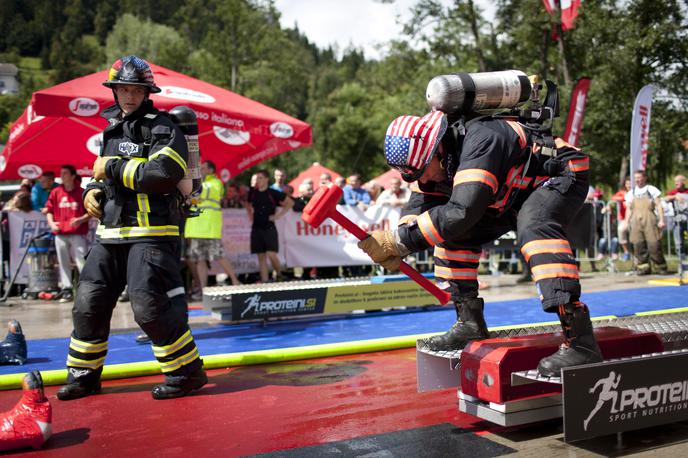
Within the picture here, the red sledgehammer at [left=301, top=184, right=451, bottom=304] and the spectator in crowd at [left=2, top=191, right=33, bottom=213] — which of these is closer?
the red sledgehammer at [left=301, top=184, right=451, bottom=304]

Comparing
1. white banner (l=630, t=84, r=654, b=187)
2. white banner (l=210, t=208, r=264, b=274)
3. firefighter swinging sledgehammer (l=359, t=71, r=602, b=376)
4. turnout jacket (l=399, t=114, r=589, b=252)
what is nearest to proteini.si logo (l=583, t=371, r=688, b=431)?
firefighter swinging sledgehammer (l=359, t=71, r=602, b=376)

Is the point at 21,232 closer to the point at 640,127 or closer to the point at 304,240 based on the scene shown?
the point at 304,240

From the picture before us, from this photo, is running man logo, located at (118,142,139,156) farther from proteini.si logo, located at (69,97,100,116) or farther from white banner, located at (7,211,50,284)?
white banner, located at (7,211,50,284)

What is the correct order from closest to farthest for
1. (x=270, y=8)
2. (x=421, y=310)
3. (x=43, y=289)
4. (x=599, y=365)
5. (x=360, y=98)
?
(x=599, y=365) < (x=421, y=310) < (x=43, y=289) < (x=270, y=8) < (x=360, y=98)

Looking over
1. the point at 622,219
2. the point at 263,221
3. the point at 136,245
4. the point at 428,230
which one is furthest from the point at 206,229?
the point at 622,219

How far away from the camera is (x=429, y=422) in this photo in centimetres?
364

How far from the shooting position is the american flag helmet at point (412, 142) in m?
3.47

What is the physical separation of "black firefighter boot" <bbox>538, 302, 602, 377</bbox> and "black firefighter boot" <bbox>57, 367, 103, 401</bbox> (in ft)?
9.81

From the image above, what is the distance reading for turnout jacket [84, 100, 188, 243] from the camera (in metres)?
4.27

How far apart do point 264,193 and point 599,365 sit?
8.74 meters

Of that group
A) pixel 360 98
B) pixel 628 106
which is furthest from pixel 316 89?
pixel 628 106

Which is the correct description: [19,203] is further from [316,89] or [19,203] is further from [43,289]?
[316,89]

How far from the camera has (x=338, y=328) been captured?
7352 millimetres

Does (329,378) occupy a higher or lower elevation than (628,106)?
lower
